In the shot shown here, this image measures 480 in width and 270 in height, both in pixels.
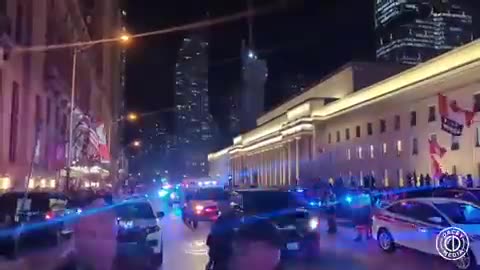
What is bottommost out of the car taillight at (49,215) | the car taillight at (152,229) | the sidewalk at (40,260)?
the sidewalk at (40,260)

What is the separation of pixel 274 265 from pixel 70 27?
153 feet

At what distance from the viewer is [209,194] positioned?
28406 millimetres

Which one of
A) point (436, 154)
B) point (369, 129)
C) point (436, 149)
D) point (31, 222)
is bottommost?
point (31, 222)

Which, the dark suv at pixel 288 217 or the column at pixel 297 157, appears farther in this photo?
the column at pixel 297 157

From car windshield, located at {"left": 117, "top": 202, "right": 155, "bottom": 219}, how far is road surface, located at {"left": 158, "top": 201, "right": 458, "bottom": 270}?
118 centimetres

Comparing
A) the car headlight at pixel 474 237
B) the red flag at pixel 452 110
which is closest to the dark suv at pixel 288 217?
the car headlight at pixel 474 237

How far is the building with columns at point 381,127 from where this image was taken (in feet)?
149

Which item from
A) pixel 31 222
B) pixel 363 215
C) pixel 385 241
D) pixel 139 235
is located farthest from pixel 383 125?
pixel 139 235

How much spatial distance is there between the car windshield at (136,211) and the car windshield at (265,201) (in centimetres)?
221

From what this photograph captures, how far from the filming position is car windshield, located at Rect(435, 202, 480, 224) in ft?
46.9

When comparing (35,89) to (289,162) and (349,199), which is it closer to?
(349,199)

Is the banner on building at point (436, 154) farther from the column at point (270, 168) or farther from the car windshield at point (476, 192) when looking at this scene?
the column at point (270, 168)

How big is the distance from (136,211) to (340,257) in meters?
4.96

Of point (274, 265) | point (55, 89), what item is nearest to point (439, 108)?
point (55, 89)
